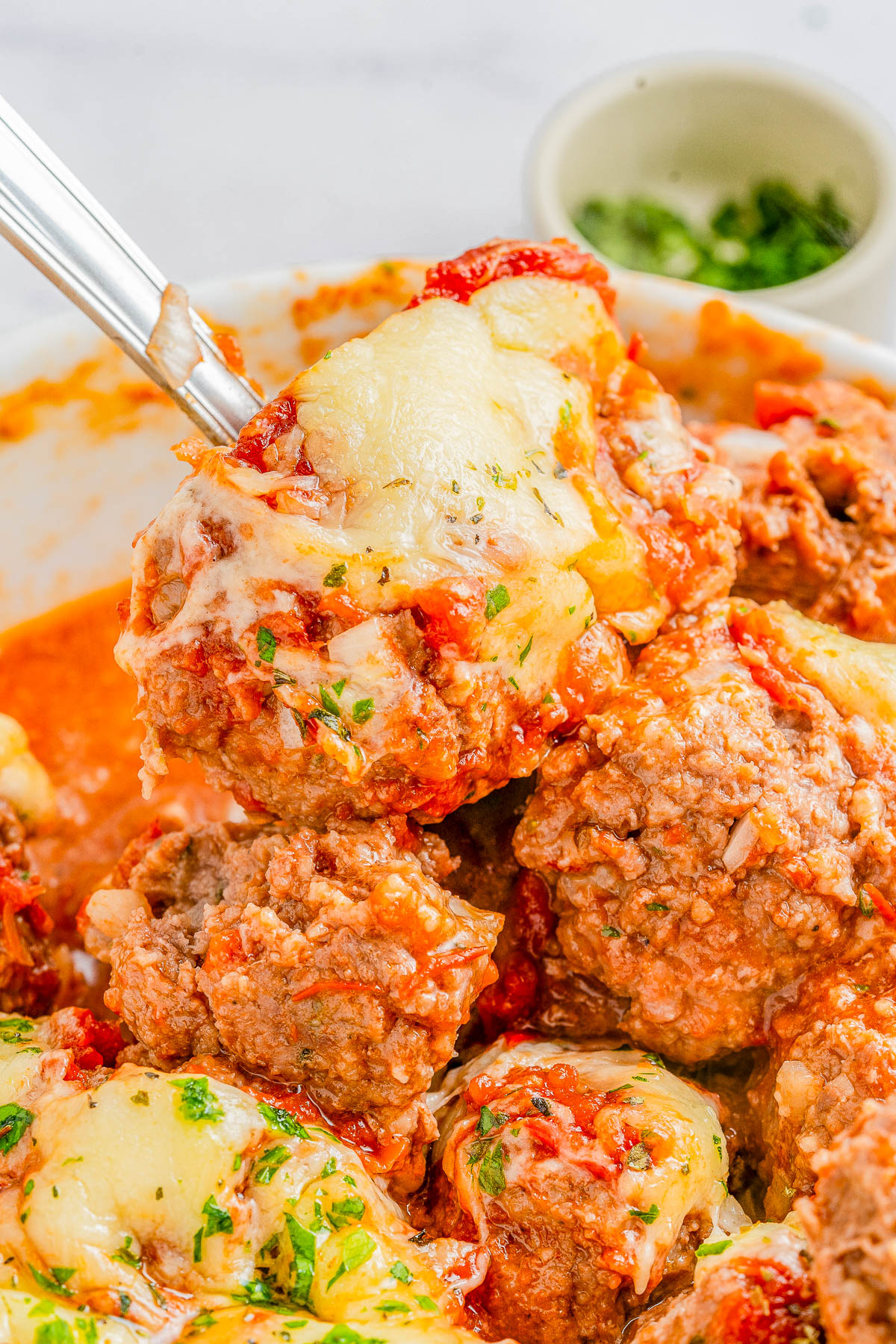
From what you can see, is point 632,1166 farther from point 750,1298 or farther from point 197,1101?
point 197,1101

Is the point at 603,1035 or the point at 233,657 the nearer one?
the point at 233,657

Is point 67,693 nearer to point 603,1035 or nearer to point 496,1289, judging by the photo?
point 603,1035

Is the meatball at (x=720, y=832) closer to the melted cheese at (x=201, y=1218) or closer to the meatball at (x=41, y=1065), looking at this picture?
the melted cheese at (x=201, y=1218)

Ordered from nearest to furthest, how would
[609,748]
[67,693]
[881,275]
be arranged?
[609,748] < [67,693] < [881,275]

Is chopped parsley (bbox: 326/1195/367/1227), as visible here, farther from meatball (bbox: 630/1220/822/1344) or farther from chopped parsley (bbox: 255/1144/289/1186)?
meatball (bbox: 630/1220/822/1344)

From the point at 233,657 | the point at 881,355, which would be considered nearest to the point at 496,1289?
the point at 233,657

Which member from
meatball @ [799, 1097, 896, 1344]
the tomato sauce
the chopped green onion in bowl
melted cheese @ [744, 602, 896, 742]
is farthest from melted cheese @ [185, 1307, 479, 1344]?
the chopped green onion in bowl
